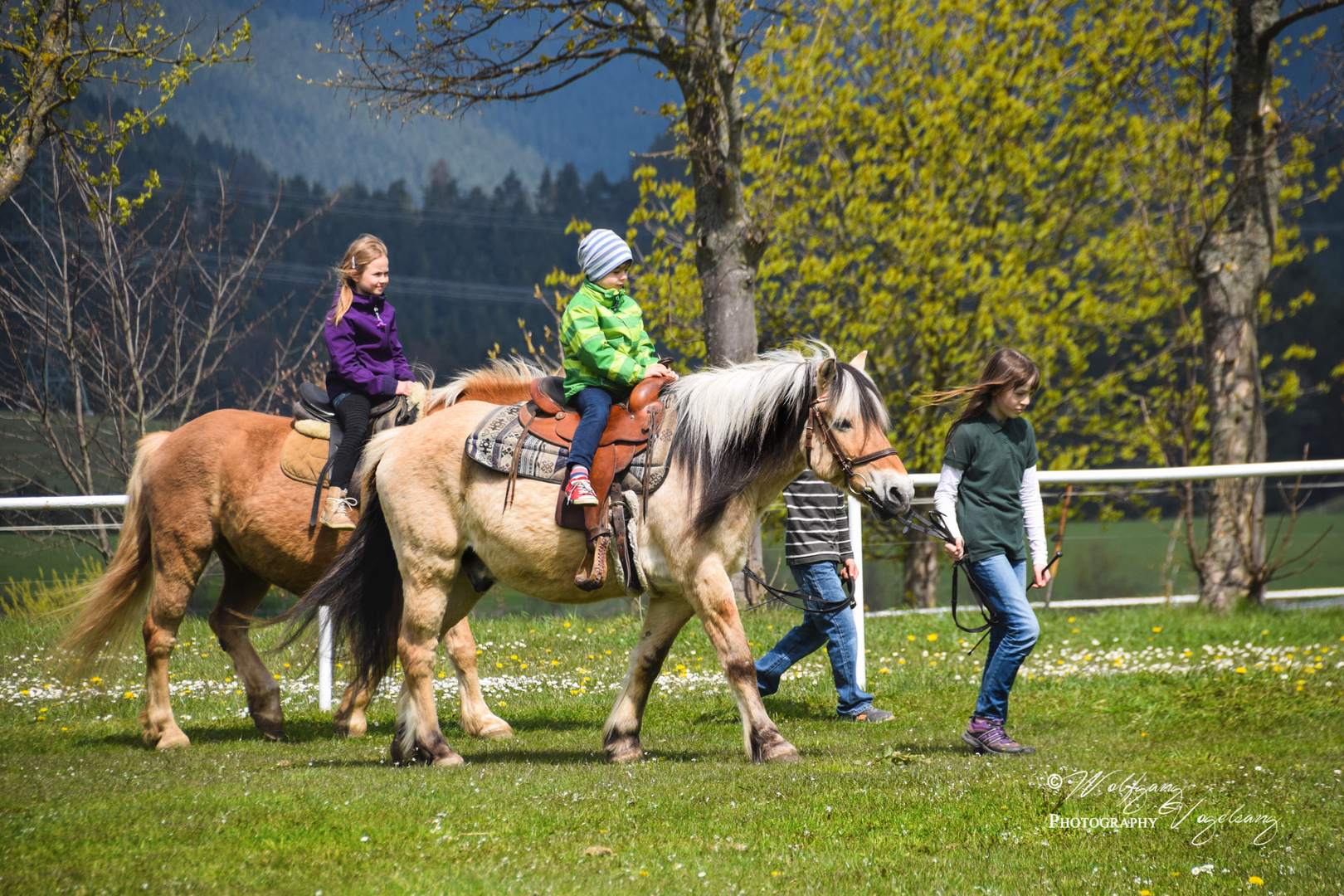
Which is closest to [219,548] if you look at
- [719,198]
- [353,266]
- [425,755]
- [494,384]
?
[353,266]

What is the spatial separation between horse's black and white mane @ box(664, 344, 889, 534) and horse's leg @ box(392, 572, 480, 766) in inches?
56.9

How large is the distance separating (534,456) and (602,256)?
1.10 m

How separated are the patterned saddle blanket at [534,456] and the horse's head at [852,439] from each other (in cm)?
77

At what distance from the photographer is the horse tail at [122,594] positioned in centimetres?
658

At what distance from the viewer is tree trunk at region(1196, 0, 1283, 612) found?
1120 centimetres

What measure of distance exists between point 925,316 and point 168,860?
40.6 feet

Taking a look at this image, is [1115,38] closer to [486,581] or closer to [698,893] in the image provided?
[486,581]

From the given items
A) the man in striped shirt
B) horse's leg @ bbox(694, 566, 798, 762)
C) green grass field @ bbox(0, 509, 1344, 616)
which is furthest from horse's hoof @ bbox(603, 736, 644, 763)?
green grass field @ bbox(0, 509, 1344, 616)

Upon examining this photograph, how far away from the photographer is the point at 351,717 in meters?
6.62

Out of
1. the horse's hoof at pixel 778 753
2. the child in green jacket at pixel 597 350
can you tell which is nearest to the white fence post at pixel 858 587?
the horse's hoof at pixel 778 753

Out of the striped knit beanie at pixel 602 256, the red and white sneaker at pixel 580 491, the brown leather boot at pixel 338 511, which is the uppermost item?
the striped knit beanie at pixel 602 256

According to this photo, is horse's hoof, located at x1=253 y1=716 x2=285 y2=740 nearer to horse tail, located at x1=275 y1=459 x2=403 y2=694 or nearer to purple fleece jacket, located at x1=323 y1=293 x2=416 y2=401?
horse tail, located at x1=275 y1=459 x2=403 y2=694

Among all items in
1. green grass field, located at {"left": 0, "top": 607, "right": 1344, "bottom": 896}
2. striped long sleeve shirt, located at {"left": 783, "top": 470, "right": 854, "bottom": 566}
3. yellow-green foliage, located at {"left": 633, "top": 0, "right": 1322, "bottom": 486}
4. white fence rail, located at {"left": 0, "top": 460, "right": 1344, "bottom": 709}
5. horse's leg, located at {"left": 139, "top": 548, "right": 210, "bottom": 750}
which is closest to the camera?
Answer: green grass field, located at {"left": 0, "top": 607, "right": 1344, "bottom": 896}

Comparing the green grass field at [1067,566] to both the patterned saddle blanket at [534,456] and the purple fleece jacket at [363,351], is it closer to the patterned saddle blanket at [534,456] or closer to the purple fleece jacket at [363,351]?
the purple fleece jacket at [363,351]
